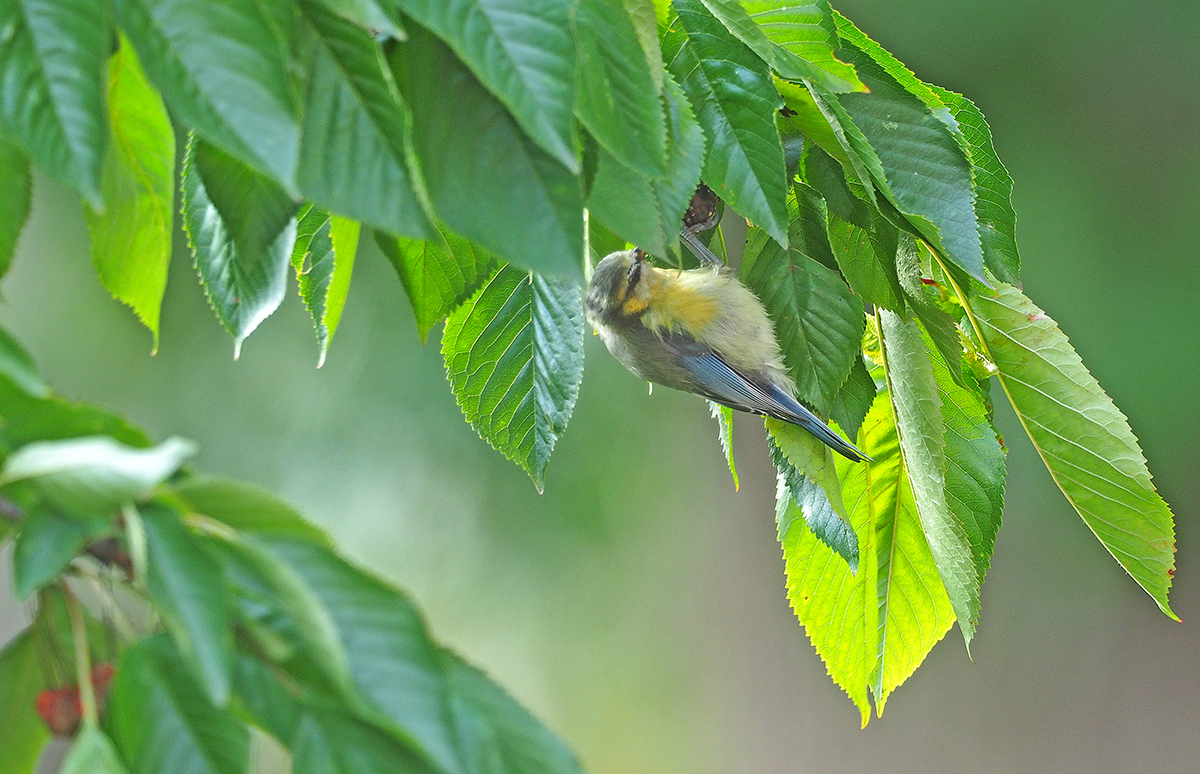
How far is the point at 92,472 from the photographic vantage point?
0.53 ft

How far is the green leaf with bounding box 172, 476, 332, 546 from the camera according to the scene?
18 centimetres

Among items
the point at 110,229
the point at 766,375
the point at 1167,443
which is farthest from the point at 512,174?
the point at 1167,443

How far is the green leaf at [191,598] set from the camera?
0.15m

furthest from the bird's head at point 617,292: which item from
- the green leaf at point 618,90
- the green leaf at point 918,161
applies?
the green leaf at point 618,90

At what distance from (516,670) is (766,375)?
4.20ft

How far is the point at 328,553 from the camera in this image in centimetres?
17

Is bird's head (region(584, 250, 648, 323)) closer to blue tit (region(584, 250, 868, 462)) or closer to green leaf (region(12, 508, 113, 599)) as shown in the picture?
blue tit (region(584, 250, 868, 462))

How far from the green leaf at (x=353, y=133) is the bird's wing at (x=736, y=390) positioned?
0.30 metres

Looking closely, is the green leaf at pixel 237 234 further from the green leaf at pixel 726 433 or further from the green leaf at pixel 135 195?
the green leaf at pixel 726 433

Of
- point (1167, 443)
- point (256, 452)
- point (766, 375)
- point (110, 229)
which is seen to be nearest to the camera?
point (110, 229)

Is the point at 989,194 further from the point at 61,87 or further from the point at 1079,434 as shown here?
the point at 61,87

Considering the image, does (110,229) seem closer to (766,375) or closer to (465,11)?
(465,11)

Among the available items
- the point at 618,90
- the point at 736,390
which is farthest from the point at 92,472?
the point at 736,390

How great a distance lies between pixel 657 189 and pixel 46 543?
0.18 meters
